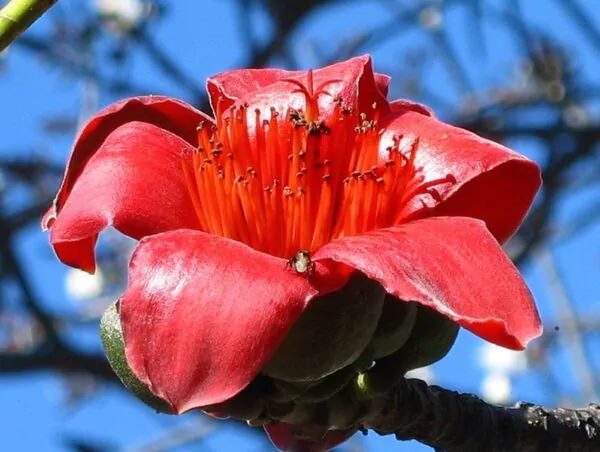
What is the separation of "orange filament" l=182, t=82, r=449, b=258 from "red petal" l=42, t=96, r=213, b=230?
5 cm

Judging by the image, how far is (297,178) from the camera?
1097mm

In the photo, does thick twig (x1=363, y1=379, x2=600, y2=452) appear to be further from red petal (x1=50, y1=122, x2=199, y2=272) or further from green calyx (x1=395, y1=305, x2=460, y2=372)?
red petal (x1=50, y1=122, x2=199, y2=272)

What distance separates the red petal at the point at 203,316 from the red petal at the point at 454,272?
0.05 metres

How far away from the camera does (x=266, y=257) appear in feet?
3.26

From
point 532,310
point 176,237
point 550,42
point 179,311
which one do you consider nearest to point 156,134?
point 176,237

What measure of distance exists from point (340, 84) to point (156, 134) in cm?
21

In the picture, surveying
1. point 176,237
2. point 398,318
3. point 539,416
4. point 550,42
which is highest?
point 176,237

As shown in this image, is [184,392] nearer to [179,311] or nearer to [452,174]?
[179,311]

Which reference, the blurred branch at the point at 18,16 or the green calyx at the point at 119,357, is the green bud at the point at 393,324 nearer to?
the green calyx at the point at 119,357

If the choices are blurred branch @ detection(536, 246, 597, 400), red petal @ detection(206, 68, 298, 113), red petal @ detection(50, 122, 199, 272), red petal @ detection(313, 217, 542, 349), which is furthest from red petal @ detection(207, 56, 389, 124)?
blurred branch @ detection(536, 246, 597, 400)

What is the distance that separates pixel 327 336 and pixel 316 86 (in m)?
0.36

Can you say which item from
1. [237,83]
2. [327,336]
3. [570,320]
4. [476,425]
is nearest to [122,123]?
[237,83]

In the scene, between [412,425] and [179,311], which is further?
[412,425]

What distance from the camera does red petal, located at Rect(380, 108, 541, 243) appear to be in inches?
43.3
